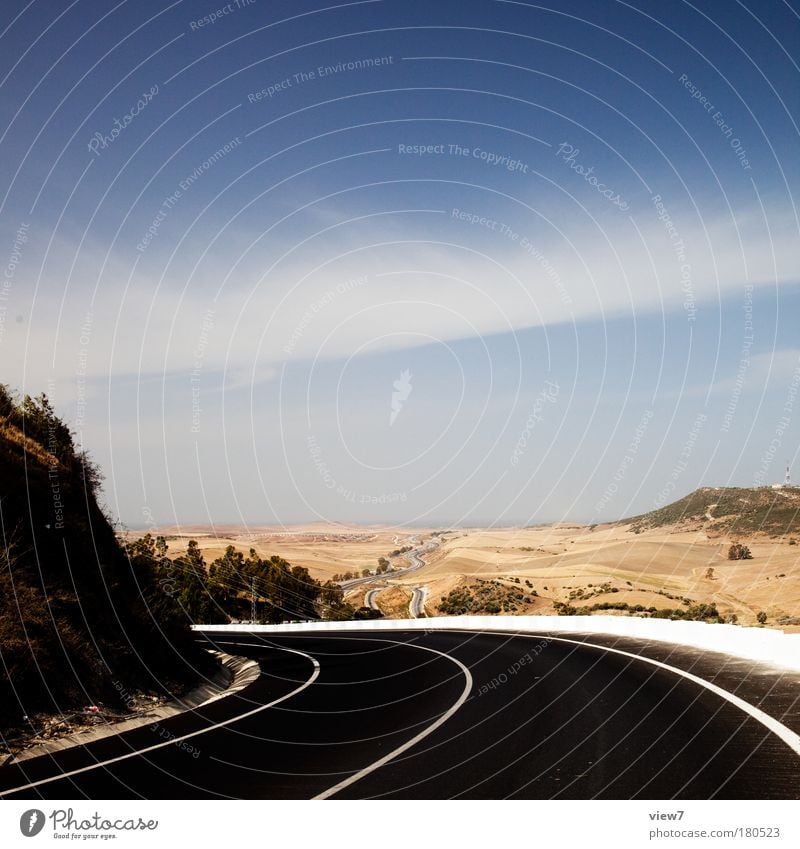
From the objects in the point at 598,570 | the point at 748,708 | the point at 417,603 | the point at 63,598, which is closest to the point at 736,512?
the point at 598,570

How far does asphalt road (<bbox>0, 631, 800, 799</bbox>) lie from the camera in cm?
689

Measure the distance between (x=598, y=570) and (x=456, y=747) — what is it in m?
94.9

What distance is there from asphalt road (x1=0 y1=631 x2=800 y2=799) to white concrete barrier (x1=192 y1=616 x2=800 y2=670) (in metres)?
2.76

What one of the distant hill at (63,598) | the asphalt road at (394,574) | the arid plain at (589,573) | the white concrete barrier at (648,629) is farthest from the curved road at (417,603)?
the distant hill at (63,598)

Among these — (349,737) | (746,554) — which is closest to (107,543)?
(349,737)

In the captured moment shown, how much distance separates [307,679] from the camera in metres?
18.8

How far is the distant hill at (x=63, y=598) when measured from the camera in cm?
1139

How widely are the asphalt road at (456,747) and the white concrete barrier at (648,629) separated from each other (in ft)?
9.05

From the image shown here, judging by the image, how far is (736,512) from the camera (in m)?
115

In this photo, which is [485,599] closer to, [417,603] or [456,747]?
[417,603]

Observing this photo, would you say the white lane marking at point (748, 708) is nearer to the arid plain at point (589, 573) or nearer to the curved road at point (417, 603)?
the arid plain at point (589, 573)

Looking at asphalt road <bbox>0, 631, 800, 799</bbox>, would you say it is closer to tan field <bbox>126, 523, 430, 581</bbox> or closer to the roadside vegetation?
the roadside vegetation
